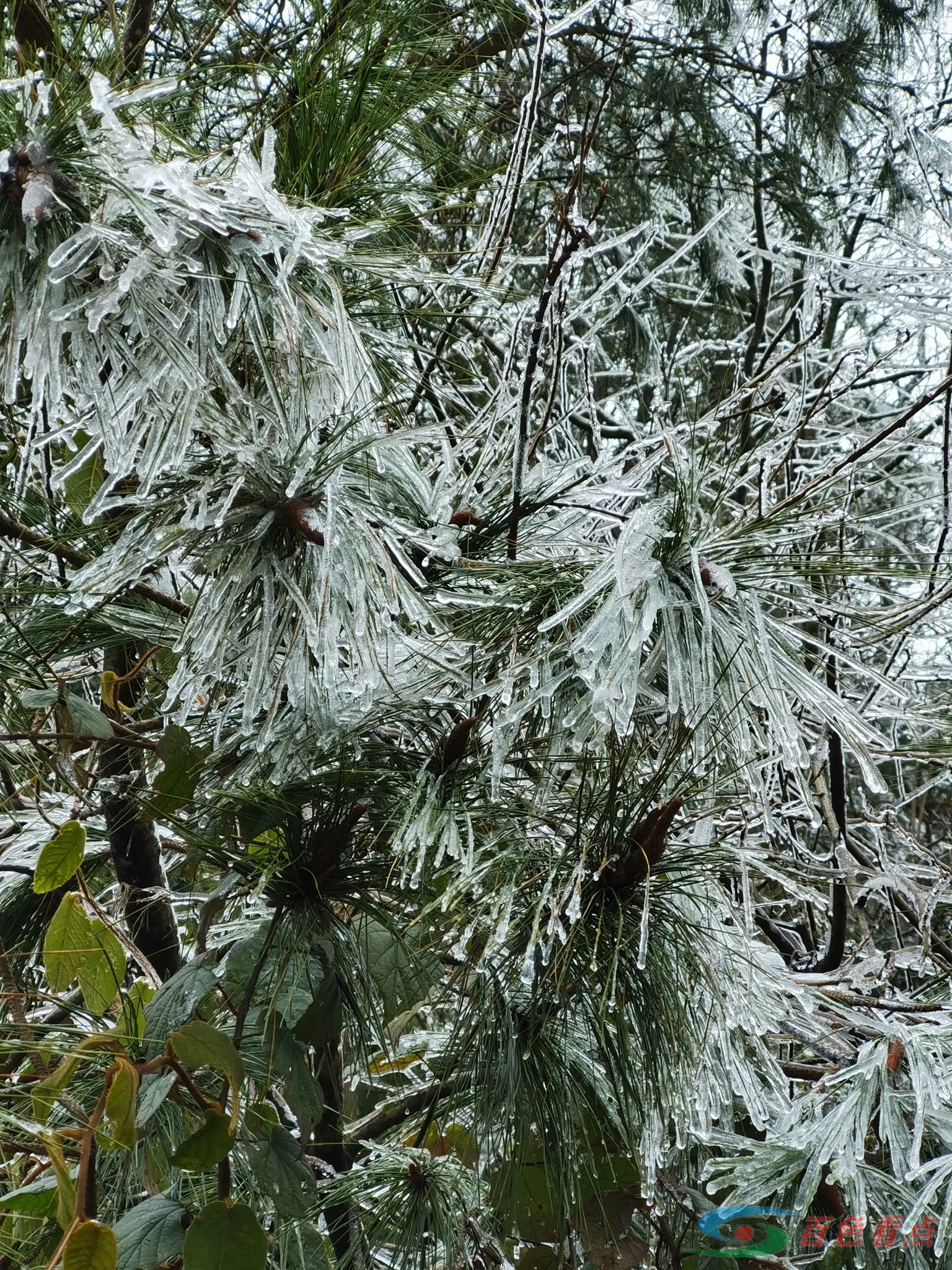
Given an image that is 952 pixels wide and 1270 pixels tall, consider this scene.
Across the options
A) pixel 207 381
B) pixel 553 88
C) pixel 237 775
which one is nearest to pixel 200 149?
pixel 207 381

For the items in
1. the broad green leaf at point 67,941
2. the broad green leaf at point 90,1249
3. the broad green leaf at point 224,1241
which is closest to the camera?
the broad green leaf at point 90,1249

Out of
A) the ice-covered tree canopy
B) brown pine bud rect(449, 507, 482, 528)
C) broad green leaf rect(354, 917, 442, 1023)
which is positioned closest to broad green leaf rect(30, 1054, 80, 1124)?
the ice-covered tree canopy

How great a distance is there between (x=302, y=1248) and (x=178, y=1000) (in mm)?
212

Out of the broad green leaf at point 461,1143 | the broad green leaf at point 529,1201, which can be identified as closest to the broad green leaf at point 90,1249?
the broad green leaf at point 529,1201

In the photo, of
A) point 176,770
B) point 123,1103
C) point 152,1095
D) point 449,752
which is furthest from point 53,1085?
point 449,752

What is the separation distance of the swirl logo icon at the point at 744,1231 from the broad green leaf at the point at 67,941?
55cm

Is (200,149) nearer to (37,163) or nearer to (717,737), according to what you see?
(37,163)

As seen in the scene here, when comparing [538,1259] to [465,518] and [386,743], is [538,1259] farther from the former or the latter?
[465,518]

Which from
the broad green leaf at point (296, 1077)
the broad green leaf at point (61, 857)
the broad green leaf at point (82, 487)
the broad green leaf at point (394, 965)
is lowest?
the broad green leaf at point (296, 1077)

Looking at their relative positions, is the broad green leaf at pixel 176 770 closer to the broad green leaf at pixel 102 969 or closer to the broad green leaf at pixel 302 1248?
the broad green leaf at pixel 102 969

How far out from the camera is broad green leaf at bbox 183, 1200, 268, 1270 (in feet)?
2.24

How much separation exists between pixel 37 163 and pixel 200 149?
Result: 361 mm

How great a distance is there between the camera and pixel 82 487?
1.05m

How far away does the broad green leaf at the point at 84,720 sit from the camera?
917mm
